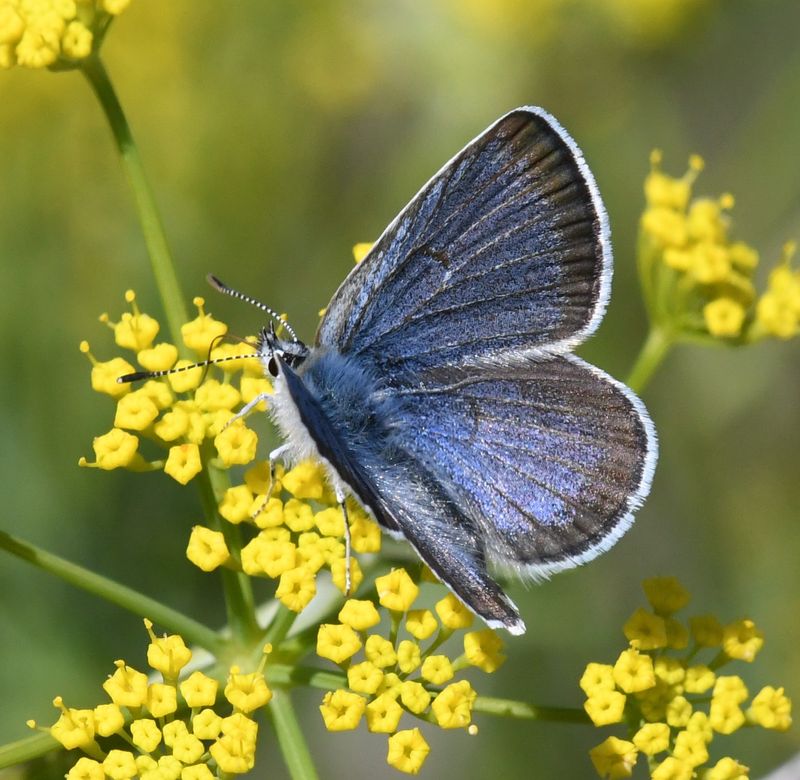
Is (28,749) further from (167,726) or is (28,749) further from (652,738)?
(652,738)

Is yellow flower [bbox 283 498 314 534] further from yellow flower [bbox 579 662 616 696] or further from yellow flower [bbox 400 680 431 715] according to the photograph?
yellow flower [bbox 579 662 616 696]

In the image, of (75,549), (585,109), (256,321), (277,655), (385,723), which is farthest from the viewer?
(585,109)

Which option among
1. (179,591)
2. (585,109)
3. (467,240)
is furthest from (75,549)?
(585,109)

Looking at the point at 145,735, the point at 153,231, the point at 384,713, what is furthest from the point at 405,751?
the point at 153,231

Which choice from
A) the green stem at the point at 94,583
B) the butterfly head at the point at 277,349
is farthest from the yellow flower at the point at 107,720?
the butterfly head at the point at 277,349

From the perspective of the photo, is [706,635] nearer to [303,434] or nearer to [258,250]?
[303,434]

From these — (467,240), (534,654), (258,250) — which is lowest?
(534,654)
